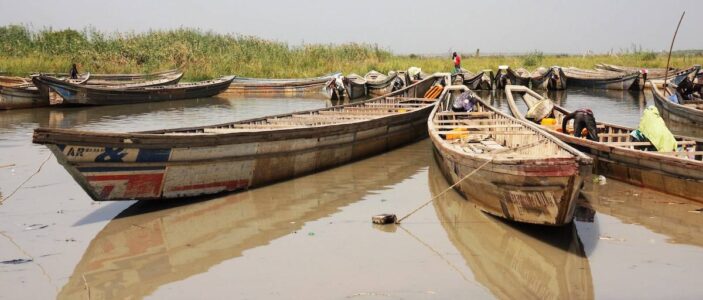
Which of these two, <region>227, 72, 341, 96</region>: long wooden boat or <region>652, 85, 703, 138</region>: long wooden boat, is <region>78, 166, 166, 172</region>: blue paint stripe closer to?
<region>652, 85, 703, 138</region>: long wooden boat

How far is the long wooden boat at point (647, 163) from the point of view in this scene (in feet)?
26.1

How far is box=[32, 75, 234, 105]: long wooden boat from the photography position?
20205 millimetres

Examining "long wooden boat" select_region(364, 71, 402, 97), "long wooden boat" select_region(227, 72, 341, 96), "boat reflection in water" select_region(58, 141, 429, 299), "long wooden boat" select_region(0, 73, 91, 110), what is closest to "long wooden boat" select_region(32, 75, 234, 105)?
"long wooden boat" select_region(0, 73, 91, 110)

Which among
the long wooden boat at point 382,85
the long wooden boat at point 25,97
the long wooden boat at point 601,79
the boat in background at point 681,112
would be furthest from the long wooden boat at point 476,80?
the long wooden boat at point 25,97

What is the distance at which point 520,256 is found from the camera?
21.6 feet

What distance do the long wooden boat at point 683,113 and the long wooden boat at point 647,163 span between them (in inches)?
156

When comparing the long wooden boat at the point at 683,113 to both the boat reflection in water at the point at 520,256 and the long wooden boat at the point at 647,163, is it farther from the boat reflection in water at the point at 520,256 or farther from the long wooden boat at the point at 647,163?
the boat reflection in water at the point at 520,256

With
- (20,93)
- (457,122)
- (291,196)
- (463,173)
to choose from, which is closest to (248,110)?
(20,93)

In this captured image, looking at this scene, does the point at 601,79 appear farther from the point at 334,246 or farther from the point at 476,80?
the point at 334,246

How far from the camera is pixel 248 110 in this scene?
71.7 ft

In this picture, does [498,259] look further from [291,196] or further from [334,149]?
[334,149]

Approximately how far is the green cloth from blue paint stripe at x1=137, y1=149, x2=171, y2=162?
6485 mm

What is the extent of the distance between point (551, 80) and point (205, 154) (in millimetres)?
22032

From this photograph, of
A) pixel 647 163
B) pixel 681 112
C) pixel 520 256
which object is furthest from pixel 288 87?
pixel 520 256
